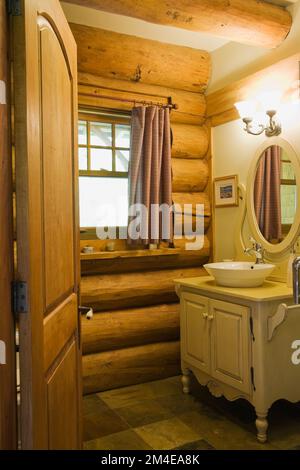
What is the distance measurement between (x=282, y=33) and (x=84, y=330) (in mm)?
2746

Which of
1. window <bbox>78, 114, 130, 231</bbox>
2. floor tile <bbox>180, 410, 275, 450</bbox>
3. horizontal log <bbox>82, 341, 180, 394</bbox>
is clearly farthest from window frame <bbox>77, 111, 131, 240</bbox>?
floor tile <bbox>180, 410, 275, 450</bbox>

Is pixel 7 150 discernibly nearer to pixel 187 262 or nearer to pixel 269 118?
pixel 269 118

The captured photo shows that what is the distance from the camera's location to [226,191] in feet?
11.9

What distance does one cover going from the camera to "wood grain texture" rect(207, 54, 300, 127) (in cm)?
285

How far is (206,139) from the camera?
12.5ft

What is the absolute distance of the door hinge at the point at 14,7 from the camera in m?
1.19

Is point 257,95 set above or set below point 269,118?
above

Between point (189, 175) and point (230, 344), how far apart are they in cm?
170

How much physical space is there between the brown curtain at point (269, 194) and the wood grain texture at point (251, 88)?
0.46m

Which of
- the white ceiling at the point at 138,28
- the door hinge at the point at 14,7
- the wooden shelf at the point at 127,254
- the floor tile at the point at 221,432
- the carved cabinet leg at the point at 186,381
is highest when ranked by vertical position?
the white ceiling at the point at 138,28

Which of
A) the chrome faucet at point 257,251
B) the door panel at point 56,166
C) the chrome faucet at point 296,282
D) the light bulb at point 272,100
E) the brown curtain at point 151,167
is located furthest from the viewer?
the brown curtain at point 151,167

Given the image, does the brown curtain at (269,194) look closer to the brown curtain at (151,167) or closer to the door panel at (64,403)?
the brown curtain at (151,167)

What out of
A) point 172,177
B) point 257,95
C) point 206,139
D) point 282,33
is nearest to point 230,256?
point 172,177

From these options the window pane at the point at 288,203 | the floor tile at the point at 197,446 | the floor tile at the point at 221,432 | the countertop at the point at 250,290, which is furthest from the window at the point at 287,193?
the floor tile at the point at 197,446
